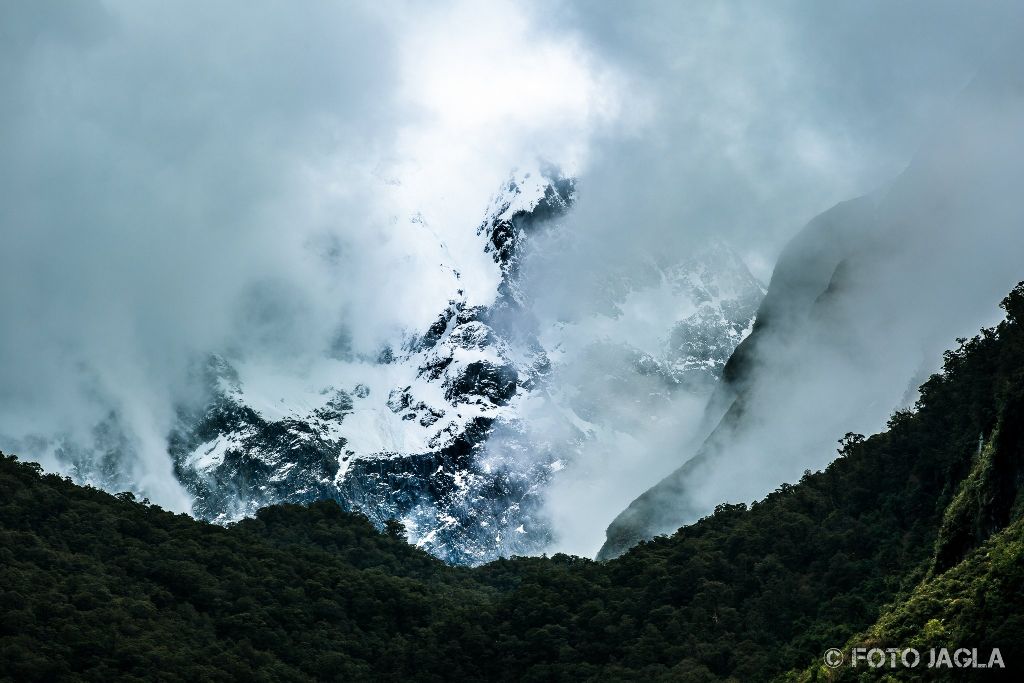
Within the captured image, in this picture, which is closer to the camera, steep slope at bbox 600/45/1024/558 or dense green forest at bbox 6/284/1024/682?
dense green forest at bbox 6/284/1024/682

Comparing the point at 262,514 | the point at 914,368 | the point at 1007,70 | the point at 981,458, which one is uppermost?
the point at 1007,70

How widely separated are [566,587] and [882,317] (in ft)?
174

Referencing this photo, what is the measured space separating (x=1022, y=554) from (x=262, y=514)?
3664 inches

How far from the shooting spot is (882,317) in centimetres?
14488

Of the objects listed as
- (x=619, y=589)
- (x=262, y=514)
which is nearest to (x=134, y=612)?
(x=619, y=589)

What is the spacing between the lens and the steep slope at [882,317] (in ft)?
447

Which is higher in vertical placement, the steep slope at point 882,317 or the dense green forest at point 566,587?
the steep slope at point 882,317

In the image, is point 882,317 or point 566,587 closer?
point 566,587

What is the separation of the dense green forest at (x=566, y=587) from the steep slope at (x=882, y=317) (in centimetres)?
3108

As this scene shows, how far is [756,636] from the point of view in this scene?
92.4 m

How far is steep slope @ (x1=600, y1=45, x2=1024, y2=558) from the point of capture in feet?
447

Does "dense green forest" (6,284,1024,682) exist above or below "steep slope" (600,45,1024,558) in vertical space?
below

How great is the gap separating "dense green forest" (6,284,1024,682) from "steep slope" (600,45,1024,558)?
1224 inches

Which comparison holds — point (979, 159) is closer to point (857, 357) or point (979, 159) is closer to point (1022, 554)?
point (857, 357)
